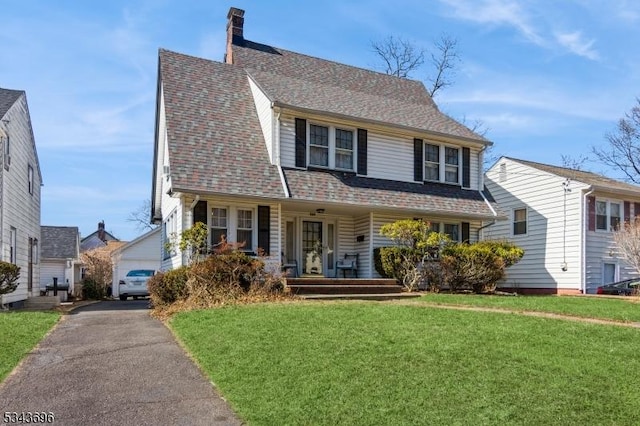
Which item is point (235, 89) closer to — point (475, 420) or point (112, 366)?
point (112, 366)

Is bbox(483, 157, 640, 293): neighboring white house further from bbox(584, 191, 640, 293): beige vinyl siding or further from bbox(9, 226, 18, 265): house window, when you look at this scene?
bbox(9, 226, 18, 265): house window

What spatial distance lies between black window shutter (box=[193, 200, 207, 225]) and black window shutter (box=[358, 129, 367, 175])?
508 cm

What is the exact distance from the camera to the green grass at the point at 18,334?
7.32 meters

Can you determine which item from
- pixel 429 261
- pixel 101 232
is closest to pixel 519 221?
pixel 429 261

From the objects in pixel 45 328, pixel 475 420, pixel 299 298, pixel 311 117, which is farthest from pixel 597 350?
pixel 311 117

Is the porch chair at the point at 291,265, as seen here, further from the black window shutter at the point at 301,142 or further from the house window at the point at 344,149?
the house window at the point at 344,149

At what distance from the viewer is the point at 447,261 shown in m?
16.5

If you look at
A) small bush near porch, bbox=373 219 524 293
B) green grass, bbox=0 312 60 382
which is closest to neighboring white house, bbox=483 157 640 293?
small bush near porch, bbox=373 219 524 293

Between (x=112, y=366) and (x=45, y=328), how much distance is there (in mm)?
3761

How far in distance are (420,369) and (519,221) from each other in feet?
58.7

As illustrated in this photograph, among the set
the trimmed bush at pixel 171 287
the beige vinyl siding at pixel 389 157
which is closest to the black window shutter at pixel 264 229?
the trimmed bush at pixel 171 287

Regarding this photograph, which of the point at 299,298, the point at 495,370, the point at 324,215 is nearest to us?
the point at 495,370

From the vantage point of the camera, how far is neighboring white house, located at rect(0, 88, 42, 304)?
1534 cm

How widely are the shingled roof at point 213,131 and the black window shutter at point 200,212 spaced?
62 centimetres
